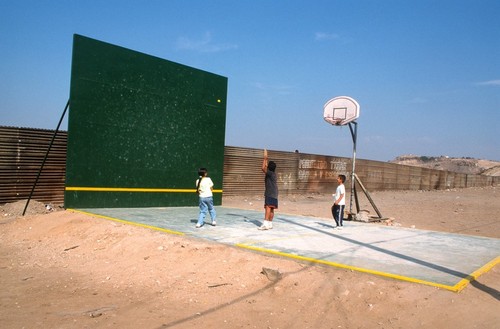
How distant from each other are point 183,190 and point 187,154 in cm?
131

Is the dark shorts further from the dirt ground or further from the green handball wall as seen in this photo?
the green handball wall

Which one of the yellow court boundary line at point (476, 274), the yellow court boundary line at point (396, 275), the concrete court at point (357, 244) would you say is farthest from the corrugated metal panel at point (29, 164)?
the yellow court boundary line at point (476, 274)

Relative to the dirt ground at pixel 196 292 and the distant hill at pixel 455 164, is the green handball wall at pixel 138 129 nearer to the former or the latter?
the dirt ground at pixel 196 292

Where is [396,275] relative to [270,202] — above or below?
below

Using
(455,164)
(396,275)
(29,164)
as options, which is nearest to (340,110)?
(396,275)

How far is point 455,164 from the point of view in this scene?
10612cm

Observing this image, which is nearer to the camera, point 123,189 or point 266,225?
point 266,225

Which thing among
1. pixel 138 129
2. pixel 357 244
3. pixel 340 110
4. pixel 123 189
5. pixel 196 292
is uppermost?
pixel 340 110

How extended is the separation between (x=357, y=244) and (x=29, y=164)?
987 cm

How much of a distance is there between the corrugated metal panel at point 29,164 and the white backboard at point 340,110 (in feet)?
28.6

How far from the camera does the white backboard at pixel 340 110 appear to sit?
45.9 feet

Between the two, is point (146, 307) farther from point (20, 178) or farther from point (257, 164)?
point (257, 164)

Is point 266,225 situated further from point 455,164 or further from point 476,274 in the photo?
point 455,164

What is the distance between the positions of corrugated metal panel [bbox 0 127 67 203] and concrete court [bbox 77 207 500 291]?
6.20ft
